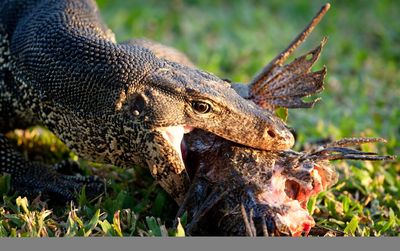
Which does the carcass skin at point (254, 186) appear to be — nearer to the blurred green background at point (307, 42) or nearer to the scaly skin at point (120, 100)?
the scaly skin at point (120, 100)

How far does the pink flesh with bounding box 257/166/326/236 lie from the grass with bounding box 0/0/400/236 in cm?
42

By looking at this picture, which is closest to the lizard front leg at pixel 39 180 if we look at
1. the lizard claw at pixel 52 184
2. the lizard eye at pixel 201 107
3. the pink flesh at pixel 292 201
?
the lizard claw at pixel 52 184

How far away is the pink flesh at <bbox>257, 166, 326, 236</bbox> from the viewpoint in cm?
312

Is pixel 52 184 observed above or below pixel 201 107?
below

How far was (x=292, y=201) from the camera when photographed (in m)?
3.22

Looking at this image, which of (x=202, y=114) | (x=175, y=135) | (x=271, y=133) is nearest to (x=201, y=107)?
(x=202, y=114)

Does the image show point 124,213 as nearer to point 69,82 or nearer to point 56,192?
point 56,192

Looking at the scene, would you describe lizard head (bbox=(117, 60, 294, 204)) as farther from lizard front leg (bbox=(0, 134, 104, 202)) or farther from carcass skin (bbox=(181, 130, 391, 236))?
lizard front leg (bbox=(0, 134, 104, 202))

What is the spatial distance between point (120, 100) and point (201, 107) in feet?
1.41

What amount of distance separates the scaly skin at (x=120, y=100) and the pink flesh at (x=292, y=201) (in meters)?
0.19

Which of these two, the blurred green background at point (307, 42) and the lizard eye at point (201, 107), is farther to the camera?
the blurred green background at point (307, 42)

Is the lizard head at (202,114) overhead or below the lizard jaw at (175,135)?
overhead

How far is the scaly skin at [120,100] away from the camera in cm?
334

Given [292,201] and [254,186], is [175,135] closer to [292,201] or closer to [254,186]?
[254,186]
